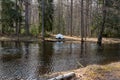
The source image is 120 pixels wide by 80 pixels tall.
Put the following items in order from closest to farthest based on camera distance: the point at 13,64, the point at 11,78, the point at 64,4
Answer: the point at 11,78, the point at 13,64, the point at 64,4

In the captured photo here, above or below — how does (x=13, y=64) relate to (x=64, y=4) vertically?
below

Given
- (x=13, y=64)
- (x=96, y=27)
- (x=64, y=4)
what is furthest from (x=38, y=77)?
(x=64, y=4)

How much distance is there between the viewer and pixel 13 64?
18.7 meters

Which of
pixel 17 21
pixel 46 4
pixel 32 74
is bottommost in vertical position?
pixel 32 74

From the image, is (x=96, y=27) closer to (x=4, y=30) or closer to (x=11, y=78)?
(x=4, y=30)

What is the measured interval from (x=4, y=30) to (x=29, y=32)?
14.3ft

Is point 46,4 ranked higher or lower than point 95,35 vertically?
higher

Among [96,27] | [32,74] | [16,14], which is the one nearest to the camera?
[32,74]

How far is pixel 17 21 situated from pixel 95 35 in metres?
15.7

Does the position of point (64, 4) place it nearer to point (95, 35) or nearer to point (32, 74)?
point (95, 35)

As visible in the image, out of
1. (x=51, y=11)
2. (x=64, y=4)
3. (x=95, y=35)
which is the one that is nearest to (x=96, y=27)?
(x=95, y=35)

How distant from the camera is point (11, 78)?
14031 millimetres

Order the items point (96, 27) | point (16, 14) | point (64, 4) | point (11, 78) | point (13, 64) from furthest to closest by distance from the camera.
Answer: point (64, 4), point (96, 27), point (16, 14), point (13, 64), point (11, 78)

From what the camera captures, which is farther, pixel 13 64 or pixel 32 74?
pixel 13 64
